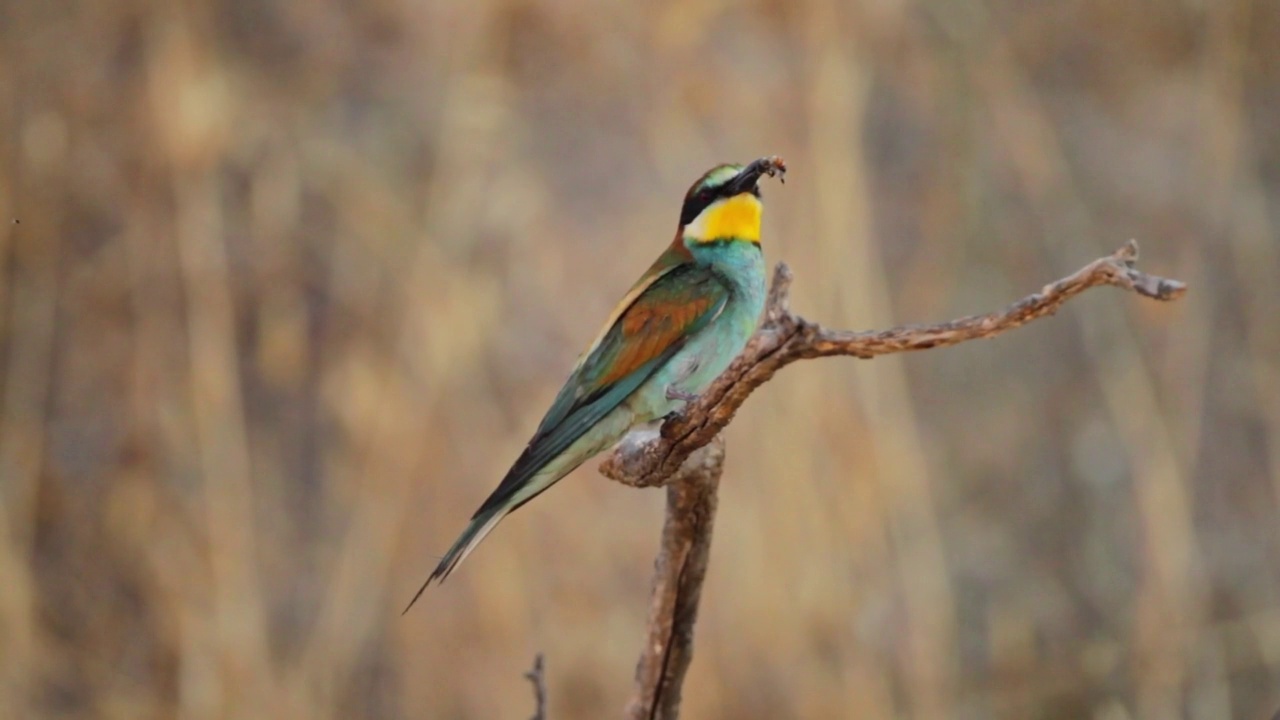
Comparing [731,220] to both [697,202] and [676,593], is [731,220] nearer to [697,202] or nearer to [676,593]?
[697,202]

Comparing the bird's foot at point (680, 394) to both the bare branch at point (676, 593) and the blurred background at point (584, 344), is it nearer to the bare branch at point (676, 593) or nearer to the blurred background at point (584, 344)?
the bare branch at point (676, 593)

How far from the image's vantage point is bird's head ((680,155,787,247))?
6.70 ft

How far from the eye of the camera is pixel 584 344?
123 inches

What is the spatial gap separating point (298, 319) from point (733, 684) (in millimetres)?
1266

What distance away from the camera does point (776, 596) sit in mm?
3088

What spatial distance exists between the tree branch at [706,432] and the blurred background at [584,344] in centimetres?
125

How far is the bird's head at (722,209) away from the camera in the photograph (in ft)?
6.70

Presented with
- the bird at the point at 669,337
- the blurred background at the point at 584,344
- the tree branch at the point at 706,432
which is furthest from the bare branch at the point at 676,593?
the blurred background at the point at 584,344

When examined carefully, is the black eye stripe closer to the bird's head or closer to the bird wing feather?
the bird's head

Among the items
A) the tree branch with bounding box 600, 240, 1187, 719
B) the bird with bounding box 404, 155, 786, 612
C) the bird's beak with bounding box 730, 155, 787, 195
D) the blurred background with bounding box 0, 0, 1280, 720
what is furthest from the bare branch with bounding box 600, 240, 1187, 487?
the blurred background with bounding box 0, 0, 1280, 720

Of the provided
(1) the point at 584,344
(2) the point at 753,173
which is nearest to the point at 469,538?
(2) the point at 753,173

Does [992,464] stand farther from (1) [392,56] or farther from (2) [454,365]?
(1) [392,56]

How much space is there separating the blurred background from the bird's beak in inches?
45.0

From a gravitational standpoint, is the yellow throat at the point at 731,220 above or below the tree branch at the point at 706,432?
above
